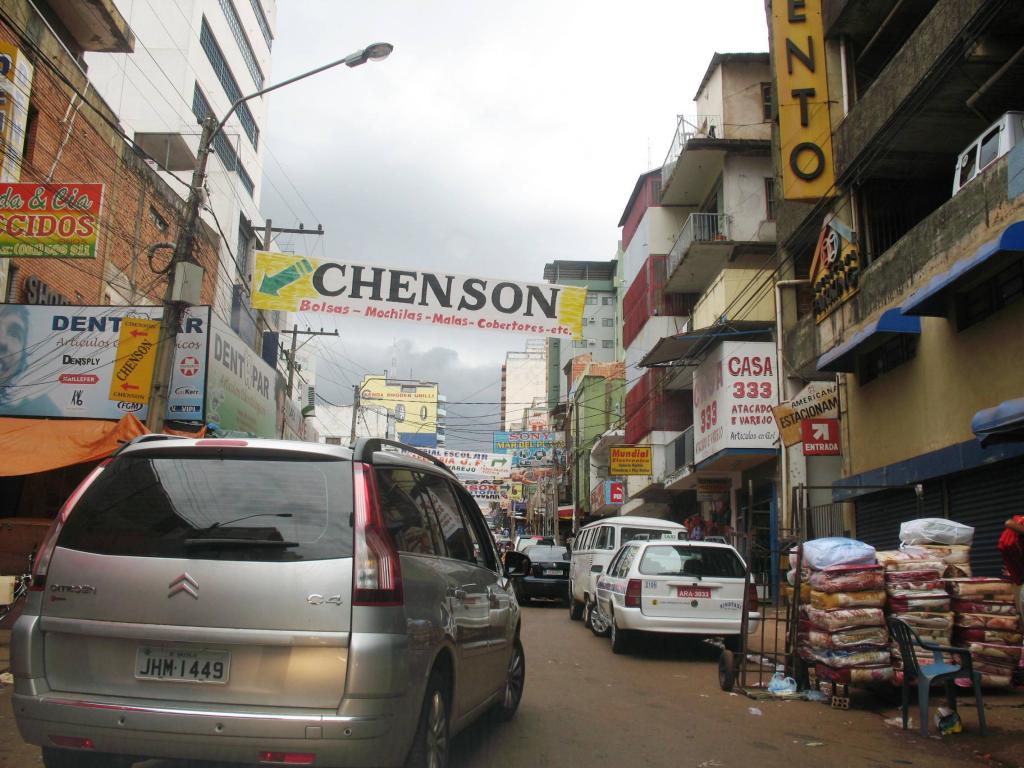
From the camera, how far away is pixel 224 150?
37.2 meters

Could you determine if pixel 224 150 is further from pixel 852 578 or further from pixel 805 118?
pixel 852 578

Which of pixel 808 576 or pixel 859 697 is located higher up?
pixel 808 576

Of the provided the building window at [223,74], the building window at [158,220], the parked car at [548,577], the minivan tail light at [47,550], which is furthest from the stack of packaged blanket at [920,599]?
the building window at [223,74]

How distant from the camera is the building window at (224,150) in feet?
112

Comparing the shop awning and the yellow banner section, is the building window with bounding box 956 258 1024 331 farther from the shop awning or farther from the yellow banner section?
the yellow banner section

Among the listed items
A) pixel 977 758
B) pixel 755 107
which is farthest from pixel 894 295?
pixel 755 107

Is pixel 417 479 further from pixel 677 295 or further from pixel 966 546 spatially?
pixel 677 295

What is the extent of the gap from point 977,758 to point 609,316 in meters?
66.7

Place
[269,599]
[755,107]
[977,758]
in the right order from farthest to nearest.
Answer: [755,107]
[977,758]
[269,599]

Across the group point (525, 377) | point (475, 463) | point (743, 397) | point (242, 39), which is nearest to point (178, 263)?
point (743, 397)

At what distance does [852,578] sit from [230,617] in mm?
6072

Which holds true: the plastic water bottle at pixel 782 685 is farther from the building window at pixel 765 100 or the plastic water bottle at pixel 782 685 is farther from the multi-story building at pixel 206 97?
the building window at pixel 765 100

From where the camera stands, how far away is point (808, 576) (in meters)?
8.56

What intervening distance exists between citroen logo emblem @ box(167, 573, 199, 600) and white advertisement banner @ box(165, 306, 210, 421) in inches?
544
